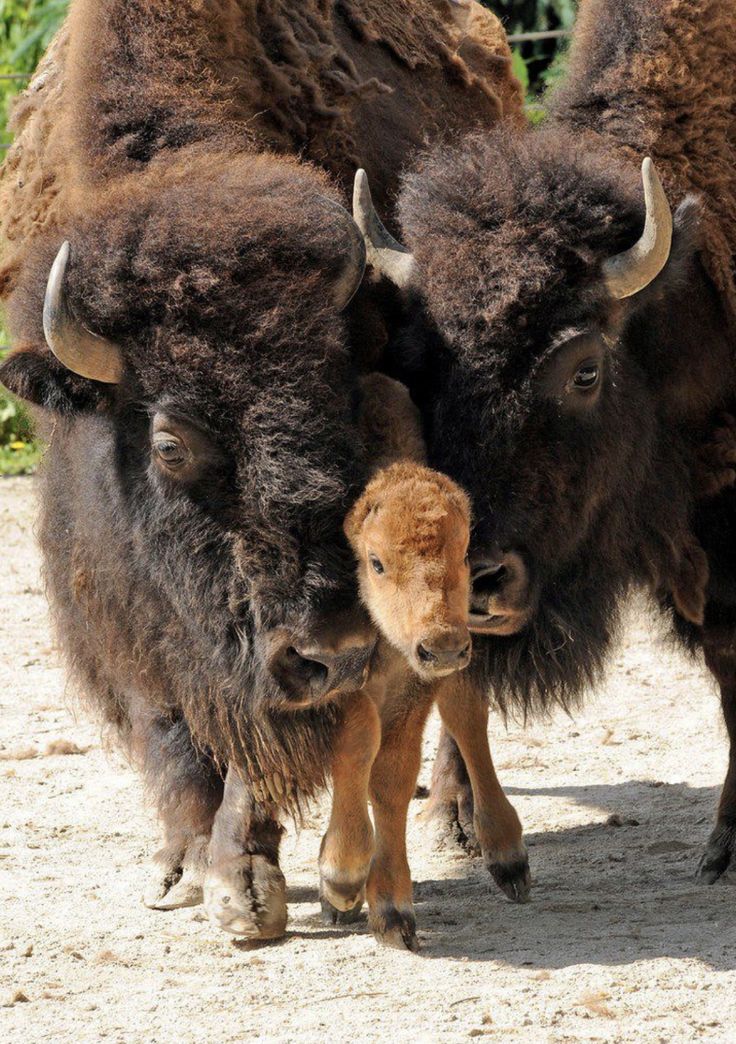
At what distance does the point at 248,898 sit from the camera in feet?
14.8

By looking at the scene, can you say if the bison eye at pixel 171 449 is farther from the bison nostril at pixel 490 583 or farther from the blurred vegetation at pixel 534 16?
the blurred vegetation at pixel 534 16

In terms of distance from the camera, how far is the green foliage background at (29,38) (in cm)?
1278

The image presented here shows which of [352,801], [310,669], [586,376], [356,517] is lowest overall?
[352,801]

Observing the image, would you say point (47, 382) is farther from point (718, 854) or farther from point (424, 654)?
point (718, 854)

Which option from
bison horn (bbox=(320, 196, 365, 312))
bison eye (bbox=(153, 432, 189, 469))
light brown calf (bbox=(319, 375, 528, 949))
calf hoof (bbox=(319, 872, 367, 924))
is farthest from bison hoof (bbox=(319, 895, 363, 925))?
bison horn (bbox=(320, 196, 365, 312))

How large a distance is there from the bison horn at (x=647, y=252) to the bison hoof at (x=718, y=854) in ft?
5.94

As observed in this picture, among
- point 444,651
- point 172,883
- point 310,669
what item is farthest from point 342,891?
point 444,651

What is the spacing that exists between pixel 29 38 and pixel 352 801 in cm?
1013

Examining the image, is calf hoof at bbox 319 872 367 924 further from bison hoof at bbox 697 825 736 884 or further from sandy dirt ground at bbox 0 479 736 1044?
bison hoof at bbox 697 825 736 884

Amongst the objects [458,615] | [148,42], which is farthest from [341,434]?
[148,42]

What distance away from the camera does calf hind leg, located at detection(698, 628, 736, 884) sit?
5.14 m

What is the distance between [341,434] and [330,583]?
410 mm

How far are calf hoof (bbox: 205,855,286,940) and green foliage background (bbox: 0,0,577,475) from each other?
8.24 m

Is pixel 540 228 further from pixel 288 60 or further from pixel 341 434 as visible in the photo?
pixel 288 60
